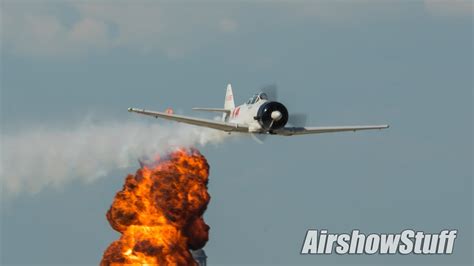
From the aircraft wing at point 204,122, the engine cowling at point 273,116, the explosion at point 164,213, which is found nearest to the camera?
the engine cowling at point 273,116

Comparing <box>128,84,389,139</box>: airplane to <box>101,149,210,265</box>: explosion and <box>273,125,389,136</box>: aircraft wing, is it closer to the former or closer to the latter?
<box>273,125,389,136</box>: aircraft wing

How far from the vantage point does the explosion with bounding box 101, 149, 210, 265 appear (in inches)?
4296

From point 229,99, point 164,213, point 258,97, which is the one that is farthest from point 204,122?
point 229,99

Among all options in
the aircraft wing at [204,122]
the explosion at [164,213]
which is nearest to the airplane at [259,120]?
the aircraft wing at [204,122]

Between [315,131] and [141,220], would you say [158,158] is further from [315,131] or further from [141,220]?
[315,131]

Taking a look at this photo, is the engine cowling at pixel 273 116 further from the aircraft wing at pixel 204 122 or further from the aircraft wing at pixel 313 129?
the aircraft wing at pixel 204 122

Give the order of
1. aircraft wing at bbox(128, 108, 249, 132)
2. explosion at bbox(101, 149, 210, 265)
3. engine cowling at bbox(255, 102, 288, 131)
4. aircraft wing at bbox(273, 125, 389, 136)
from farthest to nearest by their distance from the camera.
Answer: explosion at bbox(101, 149, 210, 265), aircraft wing at bbox(128, 108, 249, 132), aircraft wing at bbox(273, 125, 389, 136), engine cowling at bbox(255, 102, 288, 131)

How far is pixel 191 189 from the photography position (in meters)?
110

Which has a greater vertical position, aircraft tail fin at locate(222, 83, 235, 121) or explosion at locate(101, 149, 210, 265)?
aircraft tail fin at locate(222, 83, 235, 121)

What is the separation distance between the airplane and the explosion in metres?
8.07

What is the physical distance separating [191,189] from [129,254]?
7062 millimetres

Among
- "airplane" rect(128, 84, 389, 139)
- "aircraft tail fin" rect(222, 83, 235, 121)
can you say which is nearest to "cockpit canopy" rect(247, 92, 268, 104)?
"airplane" rect(128, 84, 389, 139)

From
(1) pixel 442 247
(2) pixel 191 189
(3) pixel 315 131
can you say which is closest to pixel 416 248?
(1) pixel 442 247

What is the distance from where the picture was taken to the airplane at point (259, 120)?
94688 millimetres
